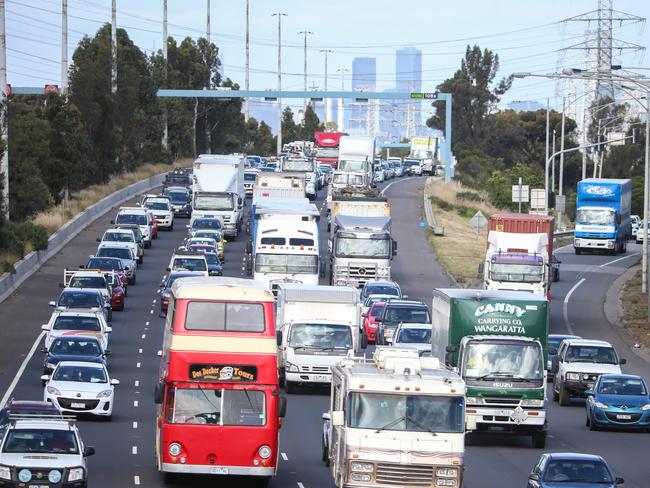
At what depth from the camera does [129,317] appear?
5216cm

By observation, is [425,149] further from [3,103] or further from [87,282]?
[87,282]

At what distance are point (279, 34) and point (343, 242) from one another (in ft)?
371

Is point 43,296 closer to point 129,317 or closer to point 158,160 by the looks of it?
point 129,317

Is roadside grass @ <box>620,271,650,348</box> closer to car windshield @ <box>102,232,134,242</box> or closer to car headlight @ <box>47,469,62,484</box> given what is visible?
car windshield @ <box>102,232,134,242</box>

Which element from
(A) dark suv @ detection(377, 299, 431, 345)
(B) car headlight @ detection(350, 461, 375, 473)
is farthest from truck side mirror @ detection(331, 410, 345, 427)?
(A) dark suv @ detection(377, 299, 431, 345)

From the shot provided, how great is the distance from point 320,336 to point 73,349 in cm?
636

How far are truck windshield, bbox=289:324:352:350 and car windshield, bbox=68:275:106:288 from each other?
1466cm

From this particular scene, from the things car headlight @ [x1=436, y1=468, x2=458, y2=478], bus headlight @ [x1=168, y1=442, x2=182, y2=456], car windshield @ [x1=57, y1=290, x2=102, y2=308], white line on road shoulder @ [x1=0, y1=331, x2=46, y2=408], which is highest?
car headlight @ [x1=436, y1=468, x2=458, y2=478]

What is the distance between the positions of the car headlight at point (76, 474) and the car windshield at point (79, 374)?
10.3 meters

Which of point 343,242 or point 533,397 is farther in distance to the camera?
point 343,242

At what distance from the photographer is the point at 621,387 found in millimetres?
35031

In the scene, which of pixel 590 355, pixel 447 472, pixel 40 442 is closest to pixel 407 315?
pixel 590 355

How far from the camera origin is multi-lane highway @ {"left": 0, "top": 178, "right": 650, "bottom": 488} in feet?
90.4

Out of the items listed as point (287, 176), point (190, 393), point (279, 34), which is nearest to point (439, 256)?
point (287, 176)
